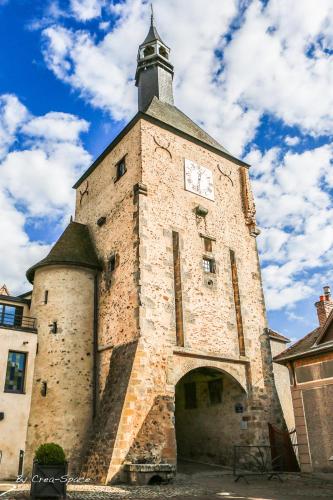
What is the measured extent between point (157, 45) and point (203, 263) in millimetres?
13555

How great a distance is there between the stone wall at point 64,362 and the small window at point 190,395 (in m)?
5.14

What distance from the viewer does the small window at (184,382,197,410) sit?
61.8 feet

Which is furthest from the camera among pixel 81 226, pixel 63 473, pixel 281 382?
pixel 281 382

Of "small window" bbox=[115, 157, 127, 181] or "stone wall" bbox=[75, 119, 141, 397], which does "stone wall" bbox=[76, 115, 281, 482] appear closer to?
"stone wall" bbox=[75, 119, 141, 397]

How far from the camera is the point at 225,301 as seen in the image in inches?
686

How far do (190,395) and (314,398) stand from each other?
672 centimetres

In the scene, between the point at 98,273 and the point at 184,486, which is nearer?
the point at 184,486

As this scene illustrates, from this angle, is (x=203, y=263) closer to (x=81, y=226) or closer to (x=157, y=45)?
(x=81, y=226)

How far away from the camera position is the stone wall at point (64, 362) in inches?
575

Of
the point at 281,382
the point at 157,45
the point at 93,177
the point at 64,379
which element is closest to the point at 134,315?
the point at 64,379

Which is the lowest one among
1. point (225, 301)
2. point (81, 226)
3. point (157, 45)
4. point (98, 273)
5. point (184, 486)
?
point (184, 486)

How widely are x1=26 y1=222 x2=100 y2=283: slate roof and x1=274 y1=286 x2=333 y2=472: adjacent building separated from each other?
824 cm

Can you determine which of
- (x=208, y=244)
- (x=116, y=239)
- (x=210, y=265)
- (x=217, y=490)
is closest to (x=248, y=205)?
(x=208, y=244)

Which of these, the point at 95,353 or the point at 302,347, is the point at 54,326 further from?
the point at 302,347
